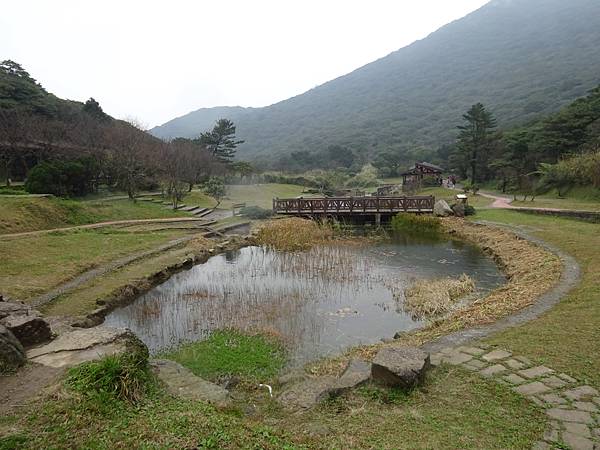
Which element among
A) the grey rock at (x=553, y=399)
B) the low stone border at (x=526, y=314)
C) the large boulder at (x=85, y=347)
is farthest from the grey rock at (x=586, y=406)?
the large boulder at (x=85, y=347)

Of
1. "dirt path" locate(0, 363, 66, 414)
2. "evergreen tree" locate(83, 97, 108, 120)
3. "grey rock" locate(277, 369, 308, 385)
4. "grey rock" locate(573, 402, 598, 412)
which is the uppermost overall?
"evergreen tree" locate(83, 97, 108, 120)

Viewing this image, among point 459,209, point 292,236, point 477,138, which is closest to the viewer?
point 292,236

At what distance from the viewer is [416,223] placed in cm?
2181

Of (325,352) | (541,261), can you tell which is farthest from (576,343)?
(541,261)

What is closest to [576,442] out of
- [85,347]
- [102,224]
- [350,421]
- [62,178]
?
[350,421]

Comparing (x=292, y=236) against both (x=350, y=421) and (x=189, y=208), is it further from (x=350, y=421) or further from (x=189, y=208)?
(x=350, y=421)

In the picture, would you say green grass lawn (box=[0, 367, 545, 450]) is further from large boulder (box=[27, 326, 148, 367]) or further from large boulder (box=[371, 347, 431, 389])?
large boulder (box=[27, 326, 148, 367])

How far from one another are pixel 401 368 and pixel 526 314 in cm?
398

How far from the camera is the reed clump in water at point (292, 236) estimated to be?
55.8 ft

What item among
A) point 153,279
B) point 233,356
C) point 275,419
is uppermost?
point 275,419

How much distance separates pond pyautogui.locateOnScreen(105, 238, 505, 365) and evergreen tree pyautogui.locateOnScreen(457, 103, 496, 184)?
26859 mm

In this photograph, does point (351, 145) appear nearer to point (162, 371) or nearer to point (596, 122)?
point (596, 122)

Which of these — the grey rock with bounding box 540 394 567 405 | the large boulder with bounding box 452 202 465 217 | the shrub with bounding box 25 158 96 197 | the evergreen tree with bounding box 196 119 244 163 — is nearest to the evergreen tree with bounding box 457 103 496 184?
the large boulder with bounding box 452 202 465 217

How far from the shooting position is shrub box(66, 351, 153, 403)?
Answer: 389 cm
